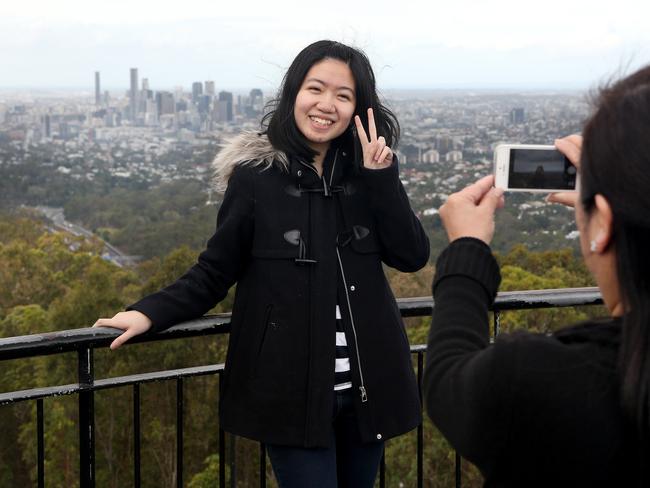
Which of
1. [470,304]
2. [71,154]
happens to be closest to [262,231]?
[470,304]

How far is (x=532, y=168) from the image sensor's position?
1.94 meters

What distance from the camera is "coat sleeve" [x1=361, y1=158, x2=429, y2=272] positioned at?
2.96 metres

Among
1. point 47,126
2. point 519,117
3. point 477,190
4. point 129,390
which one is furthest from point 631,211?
point 47,126

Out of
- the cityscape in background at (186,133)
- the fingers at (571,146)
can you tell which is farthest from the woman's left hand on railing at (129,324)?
the cityscape in background at (186,133)

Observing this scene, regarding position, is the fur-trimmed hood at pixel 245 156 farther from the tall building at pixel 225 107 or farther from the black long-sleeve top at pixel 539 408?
the tall building at pixel 225 107

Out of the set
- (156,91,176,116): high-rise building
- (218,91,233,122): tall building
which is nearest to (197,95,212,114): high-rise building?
(218,91,233,122): tall building

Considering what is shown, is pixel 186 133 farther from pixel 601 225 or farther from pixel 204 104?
→ pixel 601 225

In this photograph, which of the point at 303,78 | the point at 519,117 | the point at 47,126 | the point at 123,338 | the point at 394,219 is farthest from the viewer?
the point at 47,126

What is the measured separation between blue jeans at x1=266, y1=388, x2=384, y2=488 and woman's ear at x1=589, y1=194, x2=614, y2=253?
1.60 m

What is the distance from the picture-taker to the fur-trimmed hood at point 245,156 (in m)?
3.03

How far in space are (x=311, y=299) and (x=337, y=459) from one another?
537 mm

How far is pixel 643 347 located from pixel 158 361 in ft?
87.4

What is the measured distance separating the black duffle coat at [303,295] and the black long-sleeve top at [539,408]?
135cm

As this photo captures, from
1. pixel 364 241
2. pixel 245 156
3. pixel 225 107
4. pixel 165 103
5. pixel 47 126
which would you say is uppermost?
pixel 245 156
